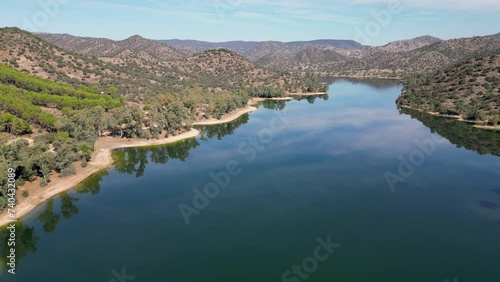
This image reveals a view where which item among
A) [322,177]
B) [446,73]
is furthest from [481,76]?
[322,177]

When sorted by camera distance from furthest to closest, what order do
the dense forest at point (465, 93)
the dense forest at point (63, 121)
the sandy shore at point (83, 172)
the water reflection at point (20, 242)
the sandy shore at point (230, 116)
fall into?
1. the sandy shore at point (230, 116)
2. the dense forest at point (465, 93)
3. the dense forest at point (63, 121)
4. the sandy shore at point (83, 172)
5. the water reflection at point (20, 242)

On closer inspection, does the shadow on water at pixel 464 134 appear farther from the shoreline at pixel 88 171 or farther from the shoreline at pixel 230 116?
the shoreline at pixel 88 171

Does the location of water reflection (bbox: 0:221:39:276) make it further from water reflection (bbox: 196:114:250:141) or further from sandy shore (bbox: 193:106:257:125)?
sandy shore (bbox: 193:106:257:125)

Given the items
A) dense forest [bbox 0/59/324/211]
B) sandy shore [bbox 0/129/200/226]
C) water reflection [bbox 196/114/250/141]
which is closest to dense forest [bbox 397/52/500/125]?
water reflection [bbox 196/114/250/141]

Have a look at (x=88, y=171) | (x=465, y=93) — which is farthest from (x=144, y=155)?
(x=465, y=93)

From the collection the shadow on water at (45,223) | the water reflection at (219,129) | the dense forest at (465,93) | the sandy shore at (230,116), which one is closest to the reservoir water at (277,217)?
the shadow on water at (45,223)

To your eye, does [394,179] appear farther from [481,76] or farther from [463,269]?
[481,76]

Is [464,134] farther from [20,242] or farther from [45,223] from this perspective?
[20,242]
